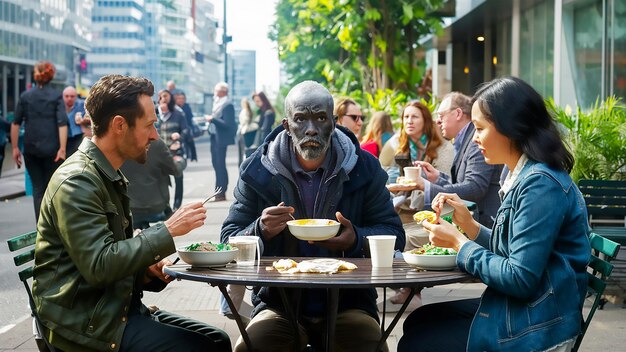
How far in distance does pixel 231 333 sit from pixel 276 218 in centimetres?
297

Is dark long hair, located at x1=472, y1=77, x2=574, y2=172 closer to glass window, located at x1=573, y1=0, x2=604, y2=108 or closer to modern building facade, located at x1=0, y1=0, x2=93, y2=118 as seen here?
glass window, located at x1=573, y1=0, x2=604, y2=108

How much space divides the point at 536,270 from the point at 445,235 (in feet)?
1.71

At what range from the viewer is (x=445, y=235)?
4.43 m

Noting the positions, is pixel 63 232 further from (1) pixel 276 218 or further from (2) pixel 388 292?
(2) pixel 388 292

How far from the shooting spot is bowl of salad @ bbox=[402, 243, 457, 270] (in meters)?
4.48

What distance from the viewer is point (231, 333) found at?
7.62 meters

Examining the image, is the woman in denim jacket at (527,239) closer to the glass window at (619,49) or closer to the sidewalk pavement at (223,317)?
the sidewalk pavement at (223,317)

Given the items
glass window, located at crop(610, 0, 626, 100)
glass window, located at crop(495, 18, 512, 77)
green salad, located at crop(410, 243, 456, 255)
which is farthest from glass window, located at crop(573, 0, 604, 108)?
green salad, located at crop(410, 243, 456, 255)

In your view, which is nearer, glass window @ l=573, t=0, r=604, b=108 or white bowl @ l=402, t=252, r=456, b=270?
white bowl @ l=402, t=252, r=456, b=270

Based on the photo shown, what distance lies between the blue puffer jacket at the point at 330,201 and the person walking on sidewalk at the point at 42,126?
883cm

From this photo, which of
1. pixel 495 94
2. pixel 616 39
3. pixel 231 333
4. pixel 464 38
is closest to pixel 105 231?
pixel 495 94

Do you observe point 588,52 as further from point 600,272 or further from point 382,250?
point 382,250

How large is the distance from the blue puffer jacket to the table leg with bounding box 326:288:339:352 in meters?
0.48

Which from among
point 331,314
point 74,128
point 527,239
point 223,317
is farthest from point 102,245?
point 74,128
